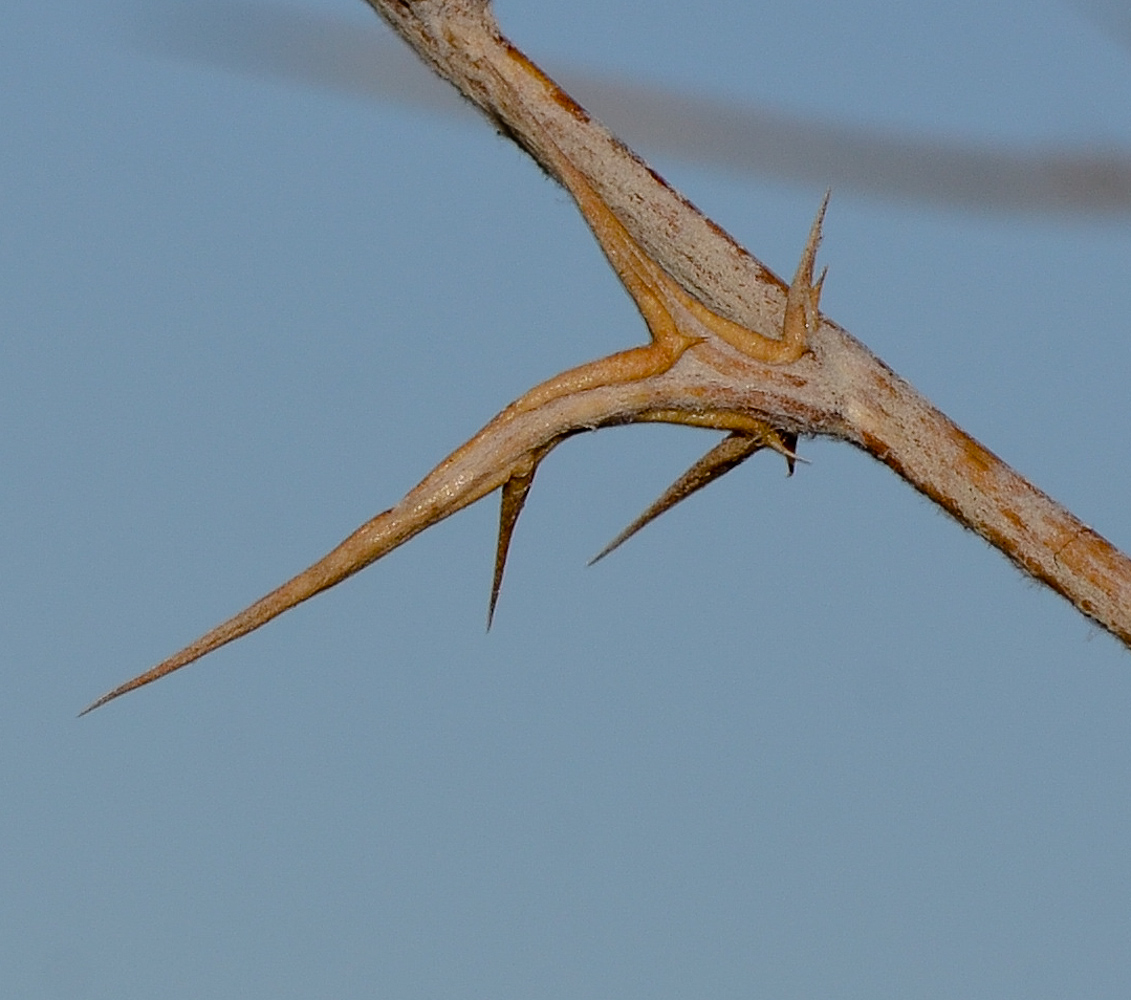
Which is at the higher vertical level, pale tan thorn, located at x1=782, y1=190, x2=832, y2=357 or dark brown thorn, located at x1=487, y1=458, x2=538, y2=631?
pale tan thorn, located at x1=782, y1=190, x2=832, y2=357

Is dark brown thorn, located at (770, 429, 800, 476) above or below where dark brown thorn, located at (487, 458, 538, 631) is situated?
above

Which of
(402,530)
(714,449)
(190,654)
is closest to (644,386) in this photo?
(714,449)

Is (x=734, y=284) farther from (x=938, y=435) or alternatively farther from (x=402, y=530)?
(x=402, y=530)

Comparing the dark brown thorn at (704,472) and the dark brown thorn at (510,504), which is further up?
the dark brown thorn at (704,472)

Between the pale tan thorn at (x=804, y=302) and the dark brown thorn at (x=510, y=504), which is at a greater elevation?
the pale tan thorn at (x=804, y=302)
